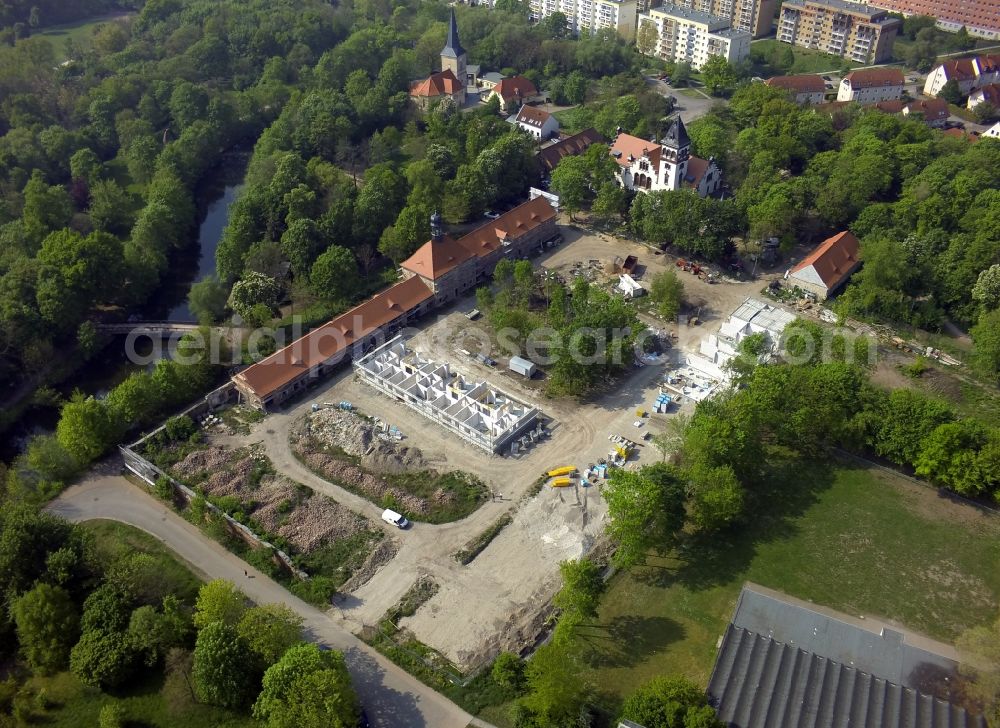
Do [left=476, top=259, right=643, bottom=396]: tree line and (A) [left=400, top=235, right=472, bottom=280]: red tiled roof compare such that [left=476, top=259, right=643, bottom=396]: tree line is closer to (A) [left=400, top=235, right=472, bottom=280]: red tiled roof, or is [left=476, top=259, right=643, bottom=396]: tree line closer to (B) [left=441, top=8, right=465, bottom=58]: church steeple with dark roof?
(A) [left=400, top=235, right=472, bottom=280]: red tiled roof

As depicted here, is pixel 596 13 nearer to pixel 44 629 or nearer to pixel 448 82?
pixel 448 82

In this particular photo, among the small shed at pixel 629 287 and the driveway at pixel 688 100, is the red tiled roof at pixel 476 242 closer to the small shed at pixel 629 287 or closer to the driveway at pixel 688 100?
the small shed at pixel 629 287

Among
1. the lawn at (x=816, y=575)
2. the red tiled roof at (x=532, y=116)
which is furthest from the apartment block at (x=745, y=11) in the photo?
the lawn at (x=816, y=575)

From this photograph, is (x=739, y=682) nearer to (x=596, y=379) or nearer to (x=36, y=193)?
(x=596, y=379)

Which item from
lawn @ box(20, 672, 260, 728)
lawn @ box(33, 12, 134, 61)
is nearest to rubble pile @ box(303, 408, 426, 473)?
lawn @ box(20, 672, 260, 728)

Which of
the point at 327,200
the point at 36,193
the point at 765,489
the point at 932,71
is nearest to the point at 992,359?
the point at 765,489

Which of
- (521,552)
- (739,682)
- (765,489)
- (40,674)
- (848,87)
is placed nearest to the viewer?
(739,682)

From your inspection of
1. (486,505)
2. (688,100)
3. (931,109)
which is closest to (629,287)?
(486,505)
